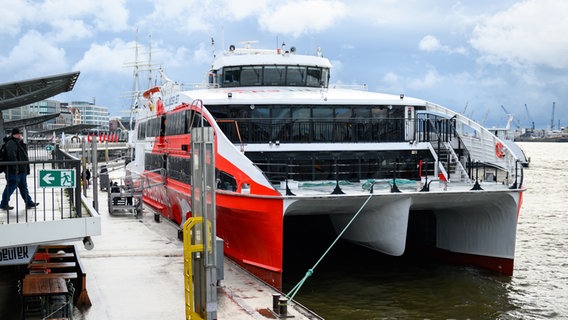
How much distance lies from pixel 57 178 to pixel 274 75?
12080 mm

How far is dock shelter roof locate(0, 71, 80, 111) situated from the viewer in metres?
18.6

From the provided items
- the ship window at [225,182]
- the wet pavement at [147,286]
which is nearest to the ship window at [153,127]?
the wet pavement at [147,286]

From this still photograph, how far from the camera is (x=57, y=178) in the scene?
883cm

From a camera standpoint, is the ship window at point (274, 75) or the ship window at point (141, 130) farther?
the ship window at point (141, 130)

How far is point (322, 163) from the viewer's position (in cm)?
1714

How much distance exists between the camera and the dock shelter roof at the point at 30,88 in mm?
18625

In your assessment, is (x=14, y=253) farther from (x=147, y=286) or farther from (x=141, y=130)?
(x=141, y=130)

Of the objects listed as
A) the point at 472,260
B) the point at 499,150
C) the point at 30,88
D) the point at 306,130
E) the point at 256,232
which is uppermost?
the point at 30,88

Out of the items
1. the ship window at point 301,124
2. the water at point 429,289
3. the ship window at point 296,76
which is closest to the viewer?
the water at point 429,289

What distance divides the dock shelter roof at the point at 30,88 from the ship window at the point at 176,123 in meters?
3.03

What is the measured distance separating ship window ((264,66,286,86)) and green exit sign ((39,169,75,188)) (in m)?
11.8

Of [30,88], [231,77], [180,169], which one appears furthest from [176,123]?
[30,88]

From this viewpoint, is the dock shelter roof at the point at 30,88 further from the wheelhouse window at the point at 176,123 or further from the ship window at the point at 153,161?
the ship window at the point at 153,161

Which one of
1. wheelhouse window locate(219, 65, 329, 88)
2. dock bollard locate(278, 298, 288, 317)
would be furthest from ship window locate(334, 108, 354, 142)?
dock bollard locate(278, 298, 288, 317)
